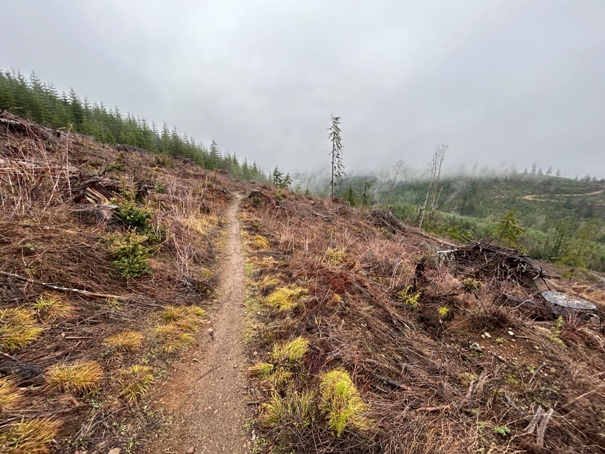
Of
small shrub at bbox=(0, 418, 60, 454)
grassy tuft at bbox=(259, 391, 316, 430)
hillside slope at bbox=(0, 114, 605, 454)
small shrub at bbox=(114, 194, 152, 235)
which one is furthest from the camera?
small shrub at bbox=(114, 194, 152, 235)

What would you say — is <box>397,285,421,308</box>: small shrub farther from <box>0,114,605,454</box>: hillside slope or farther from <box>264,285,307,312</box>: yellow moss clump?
<box>264,285,307,312</box>: yellow moss clump

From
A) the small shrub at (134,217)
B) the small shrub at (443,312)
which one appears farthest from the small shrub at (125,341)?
the small shrub at (443,312)

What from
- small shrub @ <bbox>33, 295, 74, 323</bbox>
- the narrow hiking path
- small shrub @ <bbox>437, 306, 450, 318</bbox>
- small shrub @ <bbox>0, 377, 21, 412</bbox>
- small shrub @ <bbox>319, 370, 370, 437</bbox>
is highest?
small shrub @ <bbox>33, 295, 74, 323</bbox>

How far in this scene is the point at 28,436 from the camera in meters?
2.08

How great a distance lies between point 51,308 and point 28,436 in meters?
2.07

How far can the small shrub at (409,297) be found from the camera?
17.9 ft

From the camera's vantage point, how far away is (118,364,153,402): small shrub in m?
2.82

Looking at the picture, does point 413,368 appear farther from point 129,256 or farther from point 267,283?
point 129,256

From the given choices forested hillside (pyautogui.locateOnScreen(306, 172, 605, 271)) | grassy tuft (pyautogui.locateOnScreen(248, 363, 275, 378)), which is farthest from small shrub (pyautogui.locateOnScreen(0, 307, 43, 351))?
forested hillside (pyautogui.locateOnScreen(306, 172, 605, 271))

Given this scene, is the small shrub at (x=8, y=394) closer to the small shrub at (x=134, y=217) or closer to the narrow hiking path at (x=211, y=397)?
the narrow hiking path at (x=211, y=397)

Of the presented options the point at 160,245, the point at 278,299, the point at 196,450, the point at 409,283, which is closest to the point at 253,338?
the point at 278,299

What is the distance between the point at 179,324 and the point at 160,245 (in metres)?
2.93

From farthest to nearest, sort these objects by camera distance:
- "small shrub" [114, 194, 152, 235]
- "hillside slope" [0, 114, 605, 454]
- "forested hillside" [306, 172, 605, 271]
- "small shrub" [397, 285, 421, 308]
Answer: "forested hillside" [306, 172, 605, 271]
"small shrub" [114, 194, 152, 235]
"small shrub" [397, 285, 421, 308]
"hillside slope" [0, 114, 605, 454]

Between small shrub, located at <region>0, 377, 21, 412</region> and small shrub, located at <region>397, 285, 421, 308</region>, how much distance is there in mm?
6159
